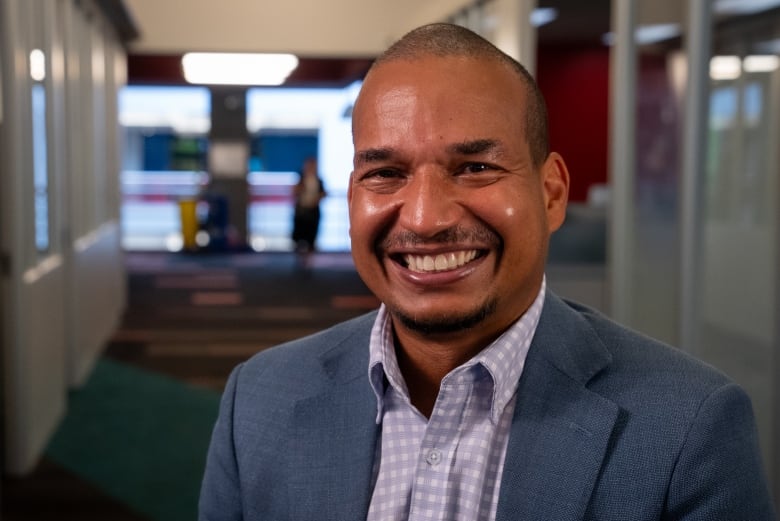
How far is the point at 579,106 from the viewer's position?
1309cm

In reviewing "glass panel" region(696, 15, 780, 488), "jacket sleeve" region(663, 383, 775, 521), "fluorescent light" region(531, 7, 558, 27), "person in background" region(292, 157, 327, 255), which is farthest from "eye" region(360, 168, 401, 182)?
"person in background" region(292, 157, 327, 255)

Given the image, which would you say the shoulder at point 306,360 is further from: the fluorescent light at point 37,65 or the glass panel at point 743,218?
the fluorescent light at point 37,65

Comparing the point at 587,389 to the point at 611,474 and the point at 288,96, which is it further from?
the point at 288,96

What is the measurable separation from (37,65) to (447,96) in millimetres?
4944

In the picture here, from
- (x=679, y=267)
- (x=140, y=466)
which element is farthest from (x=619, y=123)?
(x=140, y=466)

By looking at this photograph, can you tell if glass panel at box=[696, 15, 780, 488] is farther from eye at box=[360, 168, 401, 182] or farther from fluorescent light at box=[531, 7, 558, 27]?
fluorescent light at box=[531, 7, 558, 27]

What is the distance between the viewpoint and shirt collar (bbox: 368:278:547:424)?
4.29 ft

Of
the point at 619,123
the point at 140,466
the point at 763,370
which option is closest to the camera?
the point at 763,370

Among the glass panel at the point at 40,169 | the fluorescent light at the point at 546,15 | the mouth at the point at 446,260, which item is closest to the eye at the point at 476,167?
the mouth at the point at 446,260

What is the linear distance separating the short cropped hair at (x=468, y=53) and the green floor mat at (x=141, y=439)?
337 cm

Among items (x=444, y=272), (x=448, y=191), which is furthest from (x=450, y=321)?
(x=448, y=191)

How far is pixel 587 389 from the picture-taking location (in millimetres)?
1334

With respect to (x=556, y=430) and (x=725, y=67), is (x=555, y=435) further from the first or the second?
(x=725, y=67)

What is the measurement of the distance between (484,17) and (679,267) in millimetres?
4267
